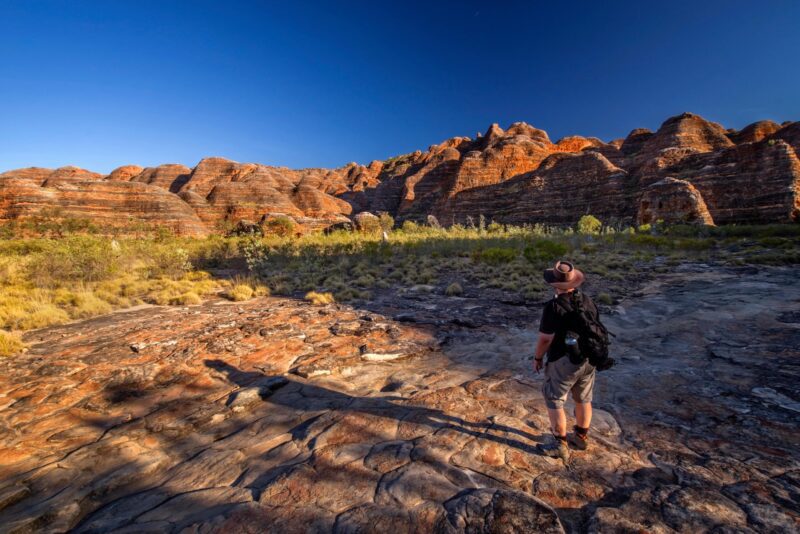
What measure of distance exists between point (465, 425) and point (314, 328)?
3.73 meters

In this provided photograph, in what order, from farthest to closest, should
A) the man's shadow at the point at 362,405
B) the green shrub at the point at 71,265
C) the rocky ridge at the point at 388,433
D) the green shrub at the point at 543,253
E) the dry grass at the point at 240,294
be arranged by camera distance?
the green shrub at the point at 543,253 → the green shrub at the point at 71,265 → the dry grass at the point at 240,294 → the man's shadow at the point at 362,405 → the rocky ridge at the point at 388,433

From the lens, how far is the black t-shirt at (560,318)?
2.59 metres

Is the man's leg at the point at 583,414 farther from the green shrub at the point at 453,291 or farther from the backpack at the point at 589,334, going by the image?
the green shrub at the point at 453,291

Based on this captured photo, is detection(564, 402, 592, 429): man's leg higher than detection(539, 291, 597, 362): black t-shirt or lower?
lower

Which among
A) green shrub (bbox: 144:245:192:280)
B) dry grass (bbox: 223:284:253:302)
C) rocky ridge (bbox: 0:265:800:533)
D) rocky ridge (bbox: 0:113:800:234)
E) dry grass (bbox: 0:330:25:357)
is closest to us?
rocky ridge (bbox: 0:265:800:533)

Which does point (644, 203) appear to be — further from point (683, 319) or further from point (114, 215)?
point (114, 215)

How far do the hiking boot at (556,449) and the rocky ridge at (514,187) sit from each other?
1365 inches

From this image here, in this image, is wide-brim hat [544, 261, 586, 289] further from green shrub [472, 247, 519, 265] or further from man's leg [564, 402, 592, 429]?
green shrub [472, 247, 519, 265]

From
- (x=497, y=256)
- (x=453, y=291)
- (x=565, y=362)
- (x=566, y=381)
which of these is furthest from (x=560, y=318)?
(x=497, y=256)

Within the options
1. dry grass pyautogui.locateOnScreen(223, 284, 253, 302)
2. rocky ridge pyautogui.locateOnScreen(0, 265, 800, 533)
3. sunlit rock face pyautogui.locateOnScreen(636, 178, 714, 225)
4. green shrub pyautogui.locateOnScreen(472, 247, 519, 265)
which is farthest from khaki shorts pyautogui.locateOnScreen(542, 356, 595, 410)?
sunlit rock face pyautogui.locateOnScreen(636, 178, 714, 225)

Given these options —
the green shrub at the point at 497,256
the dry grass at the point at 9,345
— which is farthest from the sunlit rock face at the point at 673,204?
the dry grass at the point at 9,345

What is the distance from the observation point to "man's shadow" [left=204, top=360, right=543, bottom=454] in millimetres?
2770

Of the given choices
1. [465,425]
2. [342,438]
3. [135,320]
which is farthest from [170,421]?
[135,320]

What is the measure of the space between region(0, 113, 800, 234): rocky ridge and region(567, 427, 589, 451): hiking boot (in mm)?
34474
